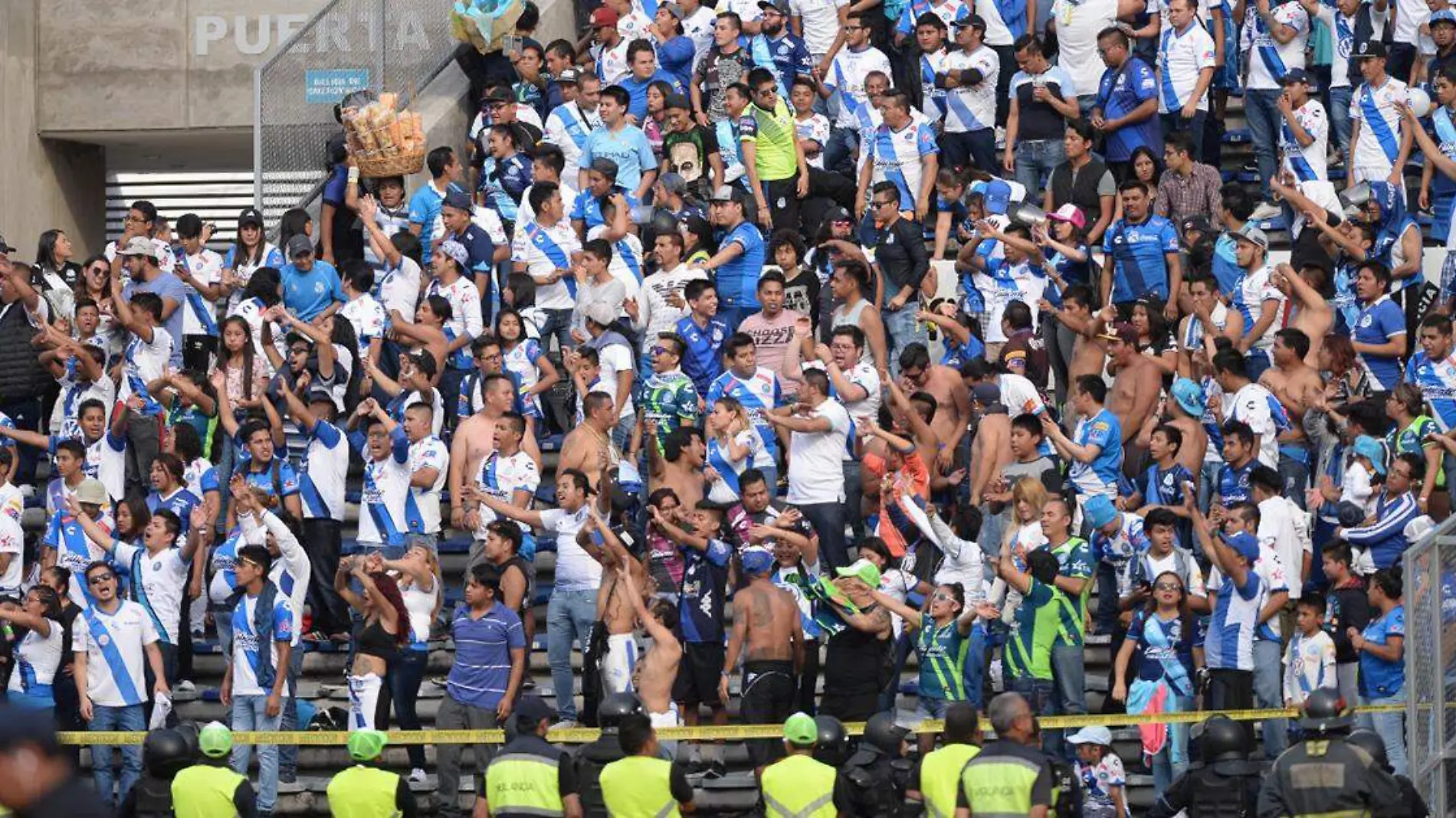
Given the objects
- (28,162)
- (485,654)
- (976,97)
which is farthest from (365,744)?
(28,162)

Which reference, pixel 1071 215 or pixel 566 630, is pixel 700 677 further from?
pixel 1071 215

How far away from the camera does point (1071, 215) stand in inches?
749

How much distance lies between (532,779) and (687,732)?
6.81ft

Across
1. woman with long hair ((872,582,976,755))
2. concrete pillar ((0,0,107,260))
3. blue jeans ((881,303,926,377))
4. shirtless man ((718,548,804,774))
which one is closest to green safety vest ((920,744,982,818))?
woman with long hair ((872,582,976,755))

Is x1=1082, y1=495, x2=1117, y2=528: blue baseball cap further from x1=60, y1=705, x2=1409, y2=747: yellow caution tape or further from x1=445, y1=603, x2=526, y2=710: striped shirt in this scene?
x1=445, y1=603, x2=526, y2=710: striped shirt

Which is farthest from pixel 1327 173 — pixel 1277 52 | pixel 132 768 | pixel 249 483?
pixel 132 768

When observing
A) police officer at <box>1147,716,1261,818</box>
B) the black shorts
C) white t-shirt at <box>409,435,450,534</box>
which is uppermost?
white t-shirt at <box>409,435,450,534</box>

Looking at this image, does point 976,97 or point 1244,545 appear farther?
point 976,97

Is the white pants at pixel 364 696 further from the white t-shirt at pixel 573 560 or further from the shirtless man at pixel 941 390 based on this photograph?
the shirtless man at pixel 941 390

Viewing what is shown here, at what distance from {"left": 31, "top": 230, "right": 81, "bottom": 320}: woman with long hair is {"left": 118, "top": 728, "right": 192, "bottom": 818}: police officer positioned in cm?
677

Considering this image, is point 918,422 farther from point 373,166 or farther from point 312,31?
point 312,31

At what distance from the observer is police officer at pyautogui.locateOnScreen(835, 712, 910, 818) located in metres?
13.3

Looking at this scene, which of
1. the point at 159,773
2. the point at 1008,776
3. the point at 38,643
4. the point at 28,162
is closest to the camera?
the point at 1008,776

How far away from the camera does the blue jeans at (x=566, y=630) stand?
1641cm
